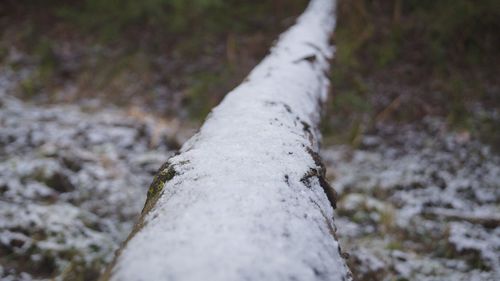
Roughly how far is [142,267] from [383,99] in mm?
4855

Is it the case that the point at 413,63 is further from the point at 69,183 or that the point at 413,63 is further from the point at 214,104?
the point at 69,183

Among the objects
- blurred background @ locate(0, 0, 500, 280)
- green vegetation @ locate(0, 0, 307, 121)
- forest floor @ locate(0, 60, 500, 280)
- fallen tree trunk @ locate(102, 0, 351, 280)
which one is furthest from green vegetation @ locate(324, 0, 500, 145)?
fallen tree trunk @ locate(102, 0, 351, 280)

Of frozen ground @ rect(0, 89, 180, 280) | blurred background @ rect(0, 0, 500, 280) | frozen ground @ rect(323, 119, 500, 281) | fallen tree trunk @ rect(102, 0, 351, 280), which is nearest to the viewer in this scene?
fallen tree trunk @ rect(102, 0, 351, 280)

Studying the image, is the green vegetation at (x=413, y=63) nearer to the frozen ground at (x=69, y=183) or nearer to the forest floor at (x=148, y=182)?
the forest floor at (x=148, y=182)

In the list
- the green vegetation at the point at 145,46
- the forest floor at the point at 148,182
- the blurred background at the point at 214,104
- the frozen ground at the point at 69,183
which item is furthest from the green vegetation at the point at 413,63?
the frozen ground at the point at 69,183

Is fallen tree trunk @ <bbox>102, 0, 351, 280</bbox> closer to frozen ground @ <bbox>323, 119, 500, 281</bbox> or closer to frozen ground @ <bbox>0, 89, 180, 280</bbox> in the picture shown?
frozen ground @ <bbox>323, 119, 500, 281</bbox>

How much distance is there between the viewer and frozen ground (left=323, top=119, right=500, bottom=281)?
8.07 ft

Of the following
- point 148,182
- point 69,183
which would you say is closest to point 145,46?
point 148,182

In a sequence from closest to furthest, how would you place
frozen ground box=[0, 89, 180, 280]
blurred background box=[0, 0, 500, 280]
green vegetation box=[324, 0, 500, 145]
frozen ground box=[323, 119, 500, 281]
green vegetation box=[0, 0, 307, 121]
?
frozen ground box=[0, 89, 180, 280]
frozen ground box=[323, 119, 500, 281]
blurred background box=[0, 0, 500, 280]
green vegetation box=[324, 0, 500, 145]
green vegetation box=[0, 0, 307, 121]

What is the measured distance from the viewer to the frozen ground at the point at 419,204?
2459 mm

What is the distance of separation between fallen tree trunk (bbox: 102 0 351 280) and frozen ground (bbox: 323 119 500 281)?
1438 mm

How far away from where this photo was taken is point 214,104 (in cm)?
512

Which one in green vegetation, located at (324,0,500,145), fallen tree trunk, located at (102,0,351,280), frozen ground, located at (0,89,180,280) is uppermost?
green vegetation, located at (324,0,500,145)

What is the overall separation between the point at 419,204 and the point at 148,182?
256cm
